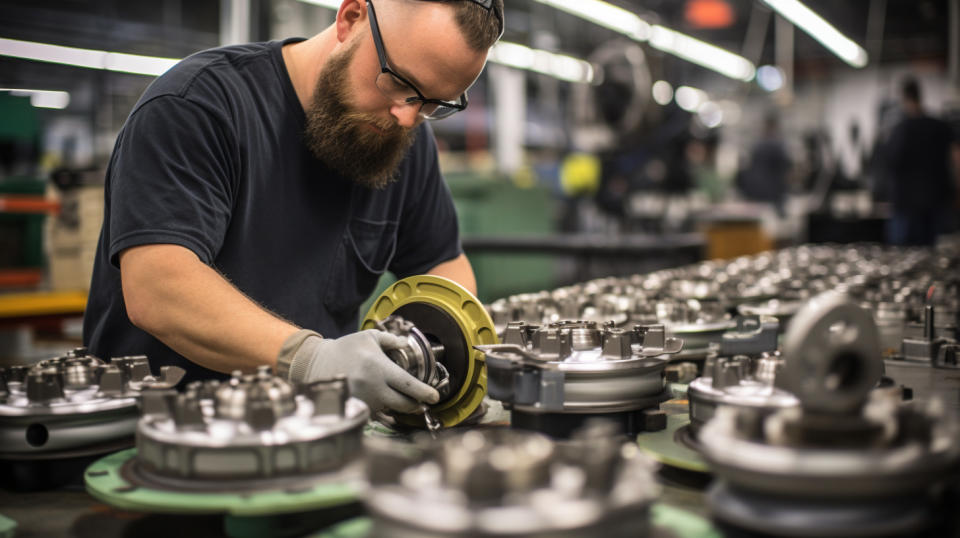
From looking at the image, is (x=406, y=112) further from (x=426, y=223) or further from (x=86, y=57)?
(x=86, y=57)

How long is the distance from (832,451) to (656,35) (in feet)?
28.3

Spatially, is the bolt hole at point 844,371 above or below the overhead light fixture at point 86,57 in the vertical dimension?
below

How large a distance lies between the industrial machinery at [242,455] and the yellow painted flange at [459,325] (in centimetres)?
37

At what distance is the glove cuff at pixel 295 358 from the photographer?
3.82 feet

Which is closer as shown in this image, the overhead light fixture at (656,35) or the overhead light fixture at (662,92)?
the overhead light fixture at (662,92)

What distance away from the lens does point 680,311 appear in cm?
160

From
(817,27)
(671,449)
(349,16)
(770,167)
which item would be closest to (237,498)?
(671,449)

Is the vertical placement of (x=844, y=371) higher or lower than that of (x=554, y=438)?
higher

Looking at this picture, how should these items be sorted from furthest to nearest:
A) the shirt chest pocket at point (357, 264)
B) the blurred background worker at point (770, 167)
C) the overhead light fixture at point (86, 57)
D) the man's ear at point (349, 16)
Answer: the blurred background worker at point (770, 167) → the overhead light fixture at point (86, 57) → the shirt chest pocket at point (357, 264) → the man's ear at point (349, 16)

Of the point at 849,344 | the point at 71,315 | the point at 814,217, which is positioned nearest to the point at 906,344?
the point at 849,344

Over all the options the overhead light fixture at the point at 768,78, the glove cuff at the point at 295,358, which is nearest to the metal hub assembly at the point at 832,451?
the glove cuff at the point at 295,358

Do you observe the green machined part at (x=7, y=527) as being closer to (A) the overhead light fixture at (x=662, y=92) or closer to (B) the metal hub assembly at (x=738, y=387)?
(B) the metal hub assembly at (x=738, y=387)

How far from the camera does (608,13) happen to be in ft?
21.1

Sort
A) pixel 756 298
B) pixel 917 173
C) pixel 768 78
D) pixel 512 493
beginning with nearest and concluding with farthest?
pixel 512 493
pixel 756 298
pixel 917 173
pixel 768 78
